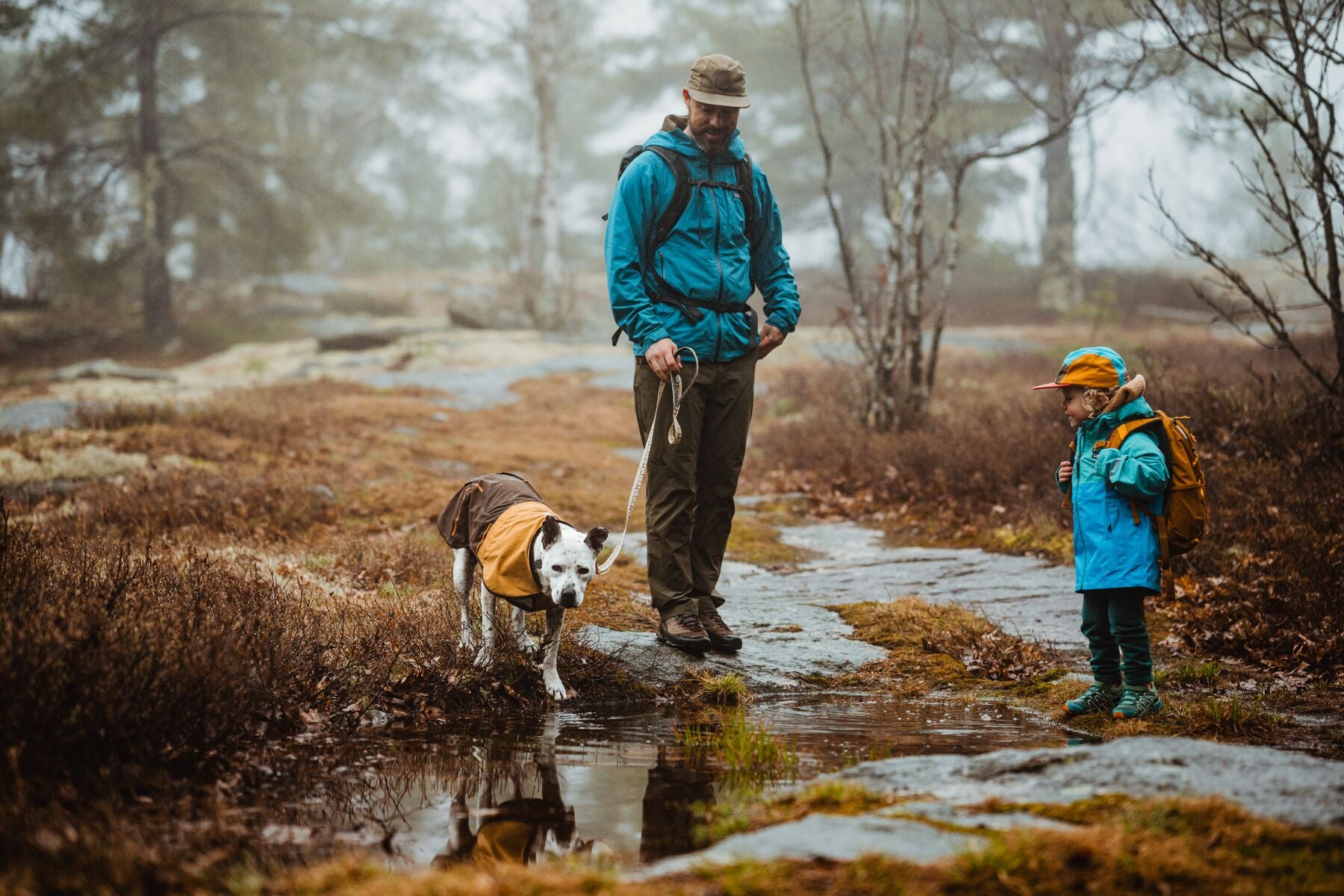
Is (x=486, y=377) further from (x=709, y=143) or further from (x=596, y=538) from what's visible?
(x=596, y=538)

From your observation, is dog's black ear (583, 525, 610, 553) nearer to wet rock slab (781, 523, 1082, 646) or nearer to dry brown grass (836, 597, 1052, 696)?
dry brown grass (836, 597, 1052, 696)

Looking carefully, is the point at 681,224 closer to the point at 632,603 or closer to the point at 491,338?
the point at 632,603

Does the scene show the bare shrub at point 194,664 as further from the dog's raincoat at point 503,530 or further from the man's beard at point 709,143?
the man's beard at point 709,143

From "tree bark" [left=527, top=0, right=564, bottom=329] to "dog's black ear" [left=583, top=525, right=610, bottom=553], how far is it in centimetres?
2235

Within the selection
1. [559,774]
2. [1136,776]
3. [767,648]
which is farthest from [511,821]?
[767,648]

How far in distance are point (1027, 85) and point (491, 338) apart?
16.9 m

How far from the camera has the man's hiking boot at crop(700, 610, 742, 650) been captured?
5.43m

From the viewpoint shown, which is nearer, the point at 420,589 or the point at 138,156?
the point at 420,589

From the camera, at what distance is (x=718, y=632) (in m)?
5.45

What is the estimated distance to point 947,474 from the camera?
1023 cm

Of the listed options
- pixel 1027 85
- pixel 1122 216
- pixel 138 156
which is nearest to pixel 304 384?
pixel 138 156

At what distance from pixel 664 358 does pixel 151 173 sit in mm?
23502

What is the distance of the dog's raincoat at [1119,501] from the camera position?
429 centimetres

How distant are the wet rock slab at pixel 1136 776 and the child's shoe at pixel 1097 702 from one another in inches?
43.2
